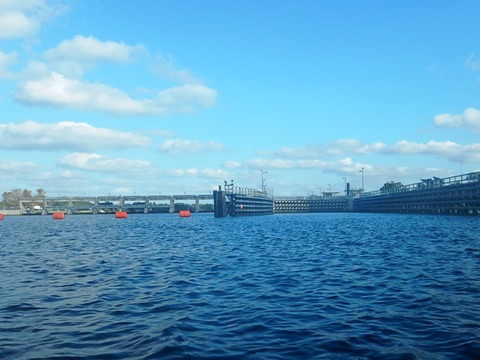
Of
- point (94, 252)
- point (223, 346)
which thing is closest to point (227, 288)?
point (223, 346)

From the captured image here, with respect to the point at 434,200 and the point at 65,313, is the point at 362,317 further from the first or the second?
the point at 434,200

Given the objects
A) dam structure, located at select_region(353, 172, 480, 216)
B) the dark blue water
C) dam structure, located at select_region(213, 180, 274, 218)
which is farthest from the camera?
dam structure, located at select_region(213, 180, 274, 218)

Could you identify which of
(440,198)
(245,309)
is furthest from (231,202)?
(245,309)

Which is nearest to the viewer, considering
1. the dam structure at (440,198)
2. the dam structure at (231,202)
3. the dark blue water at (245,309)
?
the dark blue water at (245,309)

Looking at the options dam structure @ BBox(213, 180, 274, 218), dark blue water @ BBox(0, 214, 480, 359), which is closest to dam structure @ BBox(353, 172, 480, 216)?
dam structure @ BBox(213, 180, 274, 218)

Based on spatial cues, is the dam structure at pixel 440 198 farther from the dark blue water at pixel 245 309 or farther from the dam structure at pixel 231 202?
the dark blue water at pixel 245 309

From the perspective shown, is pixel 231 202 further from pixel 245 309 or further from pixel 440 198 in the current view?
pixel 245 309

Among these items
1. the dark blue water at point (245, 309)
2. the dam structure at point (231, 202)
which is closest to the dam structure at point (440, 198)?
the dam structure at point (231, 202)

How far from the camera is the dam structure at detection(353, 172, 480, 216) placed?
115375mm

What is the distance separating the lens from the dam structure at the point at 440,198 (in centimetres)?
11538

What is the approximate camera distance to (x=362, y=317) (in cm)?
1366

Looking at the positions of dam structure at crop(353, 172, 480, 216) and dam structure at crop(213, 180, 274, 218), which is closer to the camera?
dam structure at crop(353, 172, 480, 216)

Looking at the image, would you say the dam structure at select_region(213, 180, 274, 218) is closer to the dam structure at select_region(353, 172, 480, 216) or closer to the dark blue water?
the dam structure at select_region(353, 172, 480, 216)

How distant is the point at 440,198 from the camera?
13600cm
